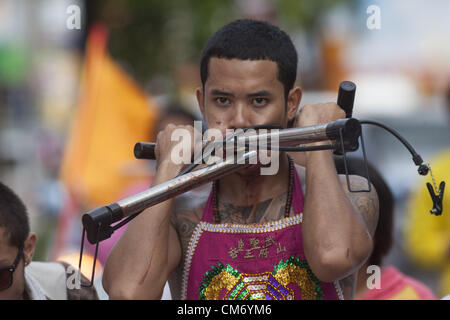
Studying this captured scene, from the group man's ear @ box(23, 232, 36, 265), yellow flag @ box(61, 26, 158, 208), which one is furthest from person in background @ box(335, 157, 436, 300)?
yellow flag @ box(61, 26, 158, 208)

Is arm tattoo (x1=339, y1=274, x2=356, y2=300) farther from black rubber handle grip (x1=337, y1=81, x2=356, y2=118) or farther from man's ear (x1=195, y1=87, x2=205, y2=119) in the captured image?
man's ear (x1=195, y1=87, x2=205, y2=119)

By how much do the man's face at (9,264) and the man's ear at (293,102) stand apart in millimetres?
1179

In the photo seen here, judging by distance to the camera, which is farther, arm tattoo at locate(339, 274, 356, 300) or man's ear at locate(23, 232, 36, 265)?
man's ear at locate(23, 232, 36, 265)

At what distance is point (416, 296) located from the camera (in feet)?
10.8

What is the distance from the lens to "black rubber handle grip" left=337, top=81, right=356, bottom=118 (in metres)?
2.34

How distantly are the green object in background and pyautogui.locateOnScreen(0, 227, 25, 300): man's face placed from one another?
13712 millimetres

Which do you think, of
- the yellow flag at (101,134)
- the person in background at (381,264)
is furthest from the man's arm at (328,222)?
the yellow flag at (101,134)

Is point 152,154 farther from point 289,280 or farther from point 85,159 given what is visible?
point 85,159

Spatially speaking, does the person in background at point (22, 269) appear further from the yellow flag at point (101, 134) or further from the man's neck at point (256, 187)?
the yellow flag at point (101, 134)

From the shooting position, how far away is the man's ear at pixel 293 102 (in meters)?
2.62

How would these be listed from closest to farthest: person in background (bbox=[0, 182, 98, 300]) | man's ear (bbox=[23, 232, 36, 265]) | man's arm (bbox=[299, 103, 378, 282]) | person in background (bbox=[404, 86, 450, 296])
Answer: man's arm (bbox=[299, 103, 378, 282]) → person in background (bbox=[0, 182, 98, 300]) → man's ear (bbox=[23, 232, 36, 265]) → person in background (bbox=[404, 86, 450, 296])

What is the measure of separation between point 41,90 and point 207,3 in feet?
23.7

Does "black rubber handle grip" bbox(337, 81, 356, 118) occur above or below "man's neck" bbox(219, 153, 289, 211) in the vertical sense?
above
